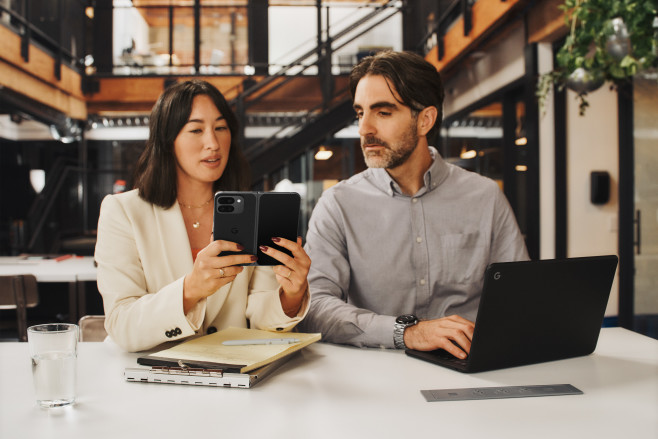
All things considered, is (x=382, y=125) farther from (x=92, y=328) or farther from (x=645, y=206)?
(x=645, y=206)

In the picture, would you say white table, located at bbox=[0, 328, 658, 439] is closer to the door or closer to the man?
the man

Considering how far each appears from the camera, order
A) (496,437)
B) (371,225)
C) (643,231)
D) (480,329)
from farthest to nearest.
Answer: (643,231)
(371,225)
(480,329)
(496,437)

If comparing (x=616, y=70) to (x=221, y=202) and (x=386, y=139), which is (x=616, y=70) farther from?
(x=221, y=202)

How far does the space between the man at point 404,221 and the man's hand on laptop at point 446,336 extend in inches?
16.1

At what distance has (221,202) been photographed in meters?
1.27

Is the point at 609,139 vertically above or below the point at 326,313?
above

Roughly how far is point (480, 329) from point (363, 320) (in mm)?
417

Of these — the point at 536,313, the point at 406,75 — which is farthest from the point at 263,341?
the point at 406,75

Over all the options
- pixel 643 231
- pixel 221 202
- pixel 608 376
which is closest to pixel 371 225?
pixel 221 202

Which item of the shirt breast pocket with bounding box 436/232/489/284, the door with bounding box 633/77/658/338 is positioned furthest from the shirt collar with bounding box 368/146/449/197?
the door with bounding box 633/77/658/338

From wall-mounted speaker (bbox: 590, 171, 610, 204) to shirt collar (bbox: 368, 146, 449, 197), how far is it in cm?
316

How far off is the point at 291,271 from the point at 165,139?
631mm

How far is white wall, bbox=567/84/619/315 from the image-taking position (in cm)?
475

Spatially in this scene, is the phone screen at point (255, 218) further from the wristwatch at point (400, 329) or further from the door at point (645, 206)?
the door at point (645, 206)
